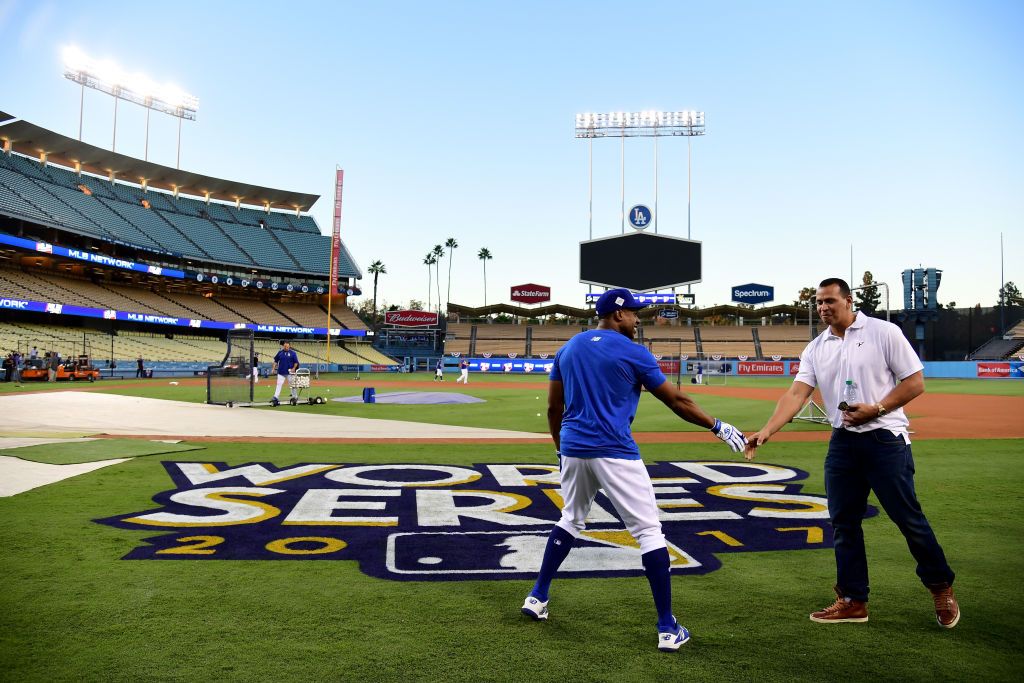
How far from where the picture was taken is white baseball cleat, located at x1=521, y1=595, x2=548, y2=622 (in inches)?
153

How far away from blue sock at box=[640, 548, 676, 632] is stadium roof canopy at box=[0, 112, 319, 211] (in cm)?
6649

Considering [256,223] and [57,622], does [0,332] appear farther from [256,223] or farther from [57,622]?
[57,622]

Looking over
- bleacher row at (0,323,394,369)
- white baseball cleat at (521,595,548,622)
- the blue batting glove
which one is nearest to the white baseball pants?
the blue batting glove

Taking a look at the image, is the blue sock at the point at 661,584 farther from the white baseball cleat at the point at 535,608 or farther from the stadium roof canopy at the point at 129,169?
the stadium roof canopy at the point at 129,169

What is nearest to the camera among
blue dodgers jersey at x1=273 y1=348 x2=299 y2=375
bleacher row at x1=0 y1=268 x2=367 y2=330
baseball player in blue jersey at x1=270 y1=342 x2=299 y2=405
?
baseball player in blue jersey at x1=270 y1=342 x2=299 y2=405

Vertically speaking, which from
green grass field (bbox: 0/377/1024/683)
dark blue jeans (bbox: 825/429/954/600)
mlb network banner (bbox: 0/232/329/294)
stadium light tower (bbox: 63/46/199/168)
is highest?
stadium light tower (bbox: 63/46/199/168)

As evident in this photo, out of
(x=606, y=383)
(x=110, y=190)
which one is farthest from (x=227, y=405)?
(x=110, y=190)

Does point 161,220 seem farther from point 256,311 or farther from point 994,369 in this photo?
point 994,369

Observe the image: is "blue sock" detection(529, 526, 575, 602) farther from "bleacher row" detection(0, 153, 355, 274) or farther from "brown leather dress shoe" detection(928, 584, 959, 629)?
"bleacher row" detection(0, 153, 355, 274)

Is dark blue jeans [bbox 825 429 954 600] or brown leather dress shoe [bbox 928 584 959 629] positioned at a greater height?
dark blue jeans [bbox 825 429 954 600]

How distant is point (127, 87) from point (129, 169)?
7.98 meters

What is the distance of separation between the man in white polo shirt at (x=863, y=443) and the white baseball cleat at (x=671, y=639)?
3.20ft

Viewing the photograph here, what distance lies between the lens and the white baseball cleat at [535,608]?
3883 mm


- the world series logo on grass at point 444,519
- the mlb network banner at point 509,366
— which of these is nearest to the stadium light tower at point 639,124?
the mlb network banner at point 509,366
